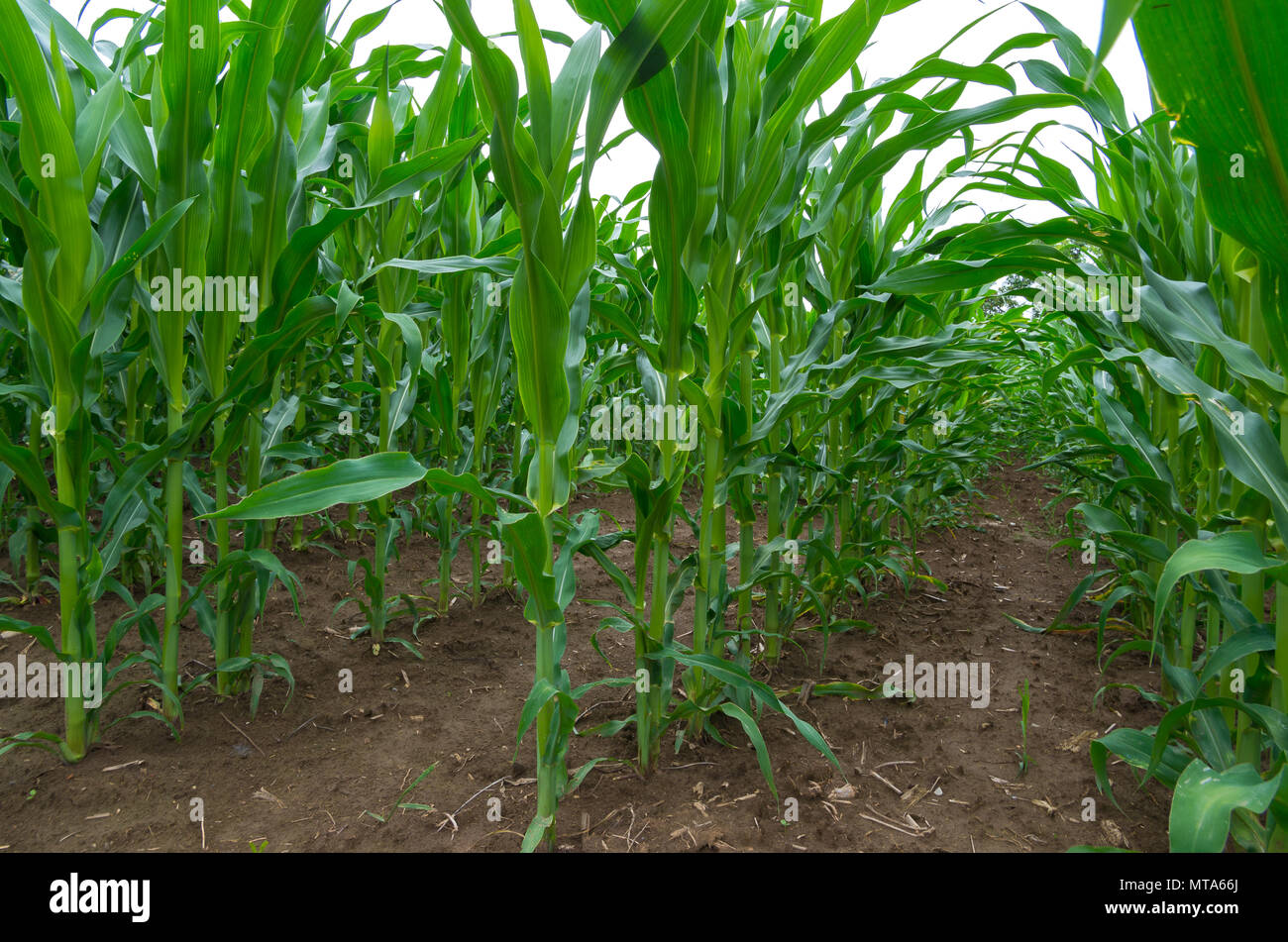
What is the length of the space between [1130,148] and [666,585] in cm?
144

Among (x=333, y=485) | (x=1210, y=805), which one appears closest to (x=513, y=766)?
(x=333, y=485)

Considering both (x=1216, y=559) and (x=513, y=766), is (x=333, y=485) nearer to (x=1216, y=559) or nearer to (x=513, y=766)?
(x=513, y=766)

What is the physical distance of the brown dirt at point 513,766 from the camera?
1364 millimetres

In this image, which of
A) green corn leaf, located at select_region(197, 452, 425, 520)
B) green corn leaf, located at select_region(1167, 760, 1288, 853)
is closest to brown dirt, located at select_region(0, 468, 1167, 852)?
green corn leaf, located at select_region(1167, 760, 1288, 853)

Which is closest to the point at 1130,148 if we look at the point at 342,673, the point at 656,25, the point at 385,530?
the point at 656,25

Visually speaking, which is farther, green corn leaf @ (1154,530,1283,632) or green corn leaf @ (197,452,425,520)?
green corn leaf @ (197,452,425,520)

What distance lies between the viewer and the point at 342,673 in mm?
1936

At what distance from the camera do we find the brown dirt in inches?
53.7

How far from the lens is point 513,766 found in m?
1.57

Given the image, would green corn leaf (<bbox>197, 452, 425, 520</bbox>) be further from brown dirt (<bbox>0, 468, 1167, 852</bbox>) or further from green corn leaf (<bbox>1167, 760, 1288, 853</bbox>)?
green corn leaf (<bbox>1167, 760, 1288, 853</bbox>)

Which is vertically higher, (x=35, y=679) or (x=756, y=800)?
(x=35, y=679)

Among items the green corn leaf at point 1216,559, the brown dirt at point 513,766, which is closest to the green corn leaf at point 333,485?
the brown dirt at point 513,766
